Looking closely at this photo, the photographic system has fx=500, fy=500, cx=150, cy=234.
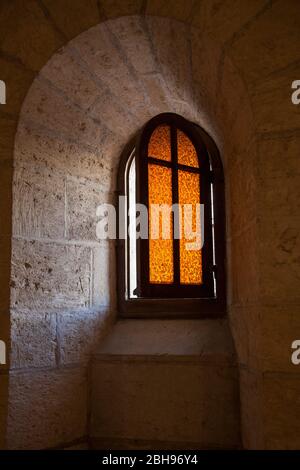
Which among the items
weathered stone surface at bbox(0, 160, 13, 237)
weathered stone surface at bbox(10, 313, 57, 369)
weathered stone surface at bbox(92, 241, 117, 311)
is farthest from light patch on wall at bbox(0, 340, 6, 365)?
weathered stone surface at bbox(92, 241, 117, 311)

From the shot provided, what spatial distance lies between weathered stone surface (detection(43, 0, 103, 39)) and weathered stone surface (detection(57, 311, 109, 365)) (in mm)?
1223

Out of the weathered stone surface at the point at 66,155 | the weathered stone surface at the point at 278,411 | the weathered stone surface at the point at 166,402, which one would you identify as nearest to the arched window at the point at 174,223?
the weathered stone surface at the point at 66,155

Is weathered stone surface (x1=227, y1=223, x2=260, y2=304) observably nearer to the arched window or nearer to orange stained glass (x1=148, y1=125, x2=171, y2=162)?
the arched window

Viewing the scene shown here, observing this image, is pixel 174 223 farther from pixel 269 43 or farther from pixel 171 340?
pixel 269 43

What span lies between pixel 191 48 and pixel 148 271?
1.05 metres

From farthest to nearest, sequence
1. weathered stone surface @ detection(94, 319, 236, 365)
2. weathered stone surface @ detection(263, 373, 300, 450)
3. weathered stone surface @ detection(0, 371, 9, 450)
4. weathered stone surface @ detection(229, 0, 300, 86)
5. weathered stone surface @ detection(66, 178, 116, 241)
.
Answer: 1. weathered stone surface @ detection(66, 178, 116, 241)
2. weathered stone surface @ detection(94, 319, 236, 365)
3. weathered stone surface @ detection(0, 371, 9, 450)
4. weathered stone surface @ detection(229, 0, 300, 86)
5. weathered stone surface @ detection(263, 373, 300, 450)

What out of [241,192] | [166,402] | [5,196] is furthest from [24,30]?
[166,402]

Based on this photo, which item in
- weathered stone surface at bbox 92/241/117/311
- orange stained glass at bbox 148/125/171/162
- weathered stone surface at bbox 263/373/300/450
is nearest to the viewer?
weathered stone surface at bbox 263/373/300/450

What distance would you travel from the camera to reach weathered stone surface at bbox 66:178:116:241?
92.4 inches

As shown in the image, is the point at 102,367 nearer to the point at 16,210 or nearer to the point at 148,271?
the point at 148,271

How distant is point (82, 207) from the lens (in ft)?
7.93

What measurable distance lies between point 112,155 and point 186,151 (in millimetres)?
392

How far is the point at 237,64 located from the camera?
1847 millimetres
